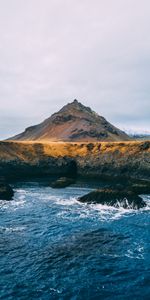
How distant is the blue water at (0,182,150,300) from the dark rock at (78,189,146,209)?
233 cm

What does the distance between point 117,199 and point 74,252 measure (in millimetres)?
29597

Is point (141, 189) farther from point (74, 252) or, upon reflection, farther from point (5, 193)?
point (74, 252)

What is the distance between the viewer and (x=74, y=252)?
143 feet

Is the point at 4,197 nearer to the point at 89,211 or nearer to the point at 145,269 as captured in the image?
the point at 89,211

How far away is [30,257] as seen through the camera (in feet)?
138

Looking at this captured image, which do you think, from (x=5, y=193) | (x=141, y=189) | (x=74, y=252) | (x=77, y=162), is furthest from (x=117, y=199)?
(x=77, y=162)

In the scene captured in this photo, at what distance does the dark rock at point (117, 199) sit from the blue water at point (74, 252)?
2.33 meters

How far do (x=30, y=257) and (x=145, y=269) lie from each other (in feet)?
46.1

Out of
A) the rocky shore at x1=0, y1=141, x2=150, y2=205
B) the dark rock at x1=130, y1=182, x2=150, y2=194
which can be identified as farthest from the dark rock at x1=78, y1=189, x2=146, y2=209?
the rocky shore at x1=0, y1=141, x2=150, y2=205

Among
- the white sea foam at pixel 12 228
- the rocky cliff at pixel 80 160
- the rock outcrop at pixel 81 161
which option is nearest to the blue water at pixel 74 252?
the white sea foam at pixel 12 228

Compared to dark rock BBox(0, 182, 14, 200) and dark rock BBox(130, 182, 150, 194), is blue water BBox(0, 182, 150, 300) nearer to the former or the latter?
dark rock BBox(0, 182, 14, 200)

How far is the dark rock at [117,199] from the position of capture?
229 feet

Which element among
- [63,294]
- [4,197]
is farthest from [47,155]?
[63,294]

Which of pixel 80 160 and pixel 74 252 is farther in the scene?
pixel 80 160
